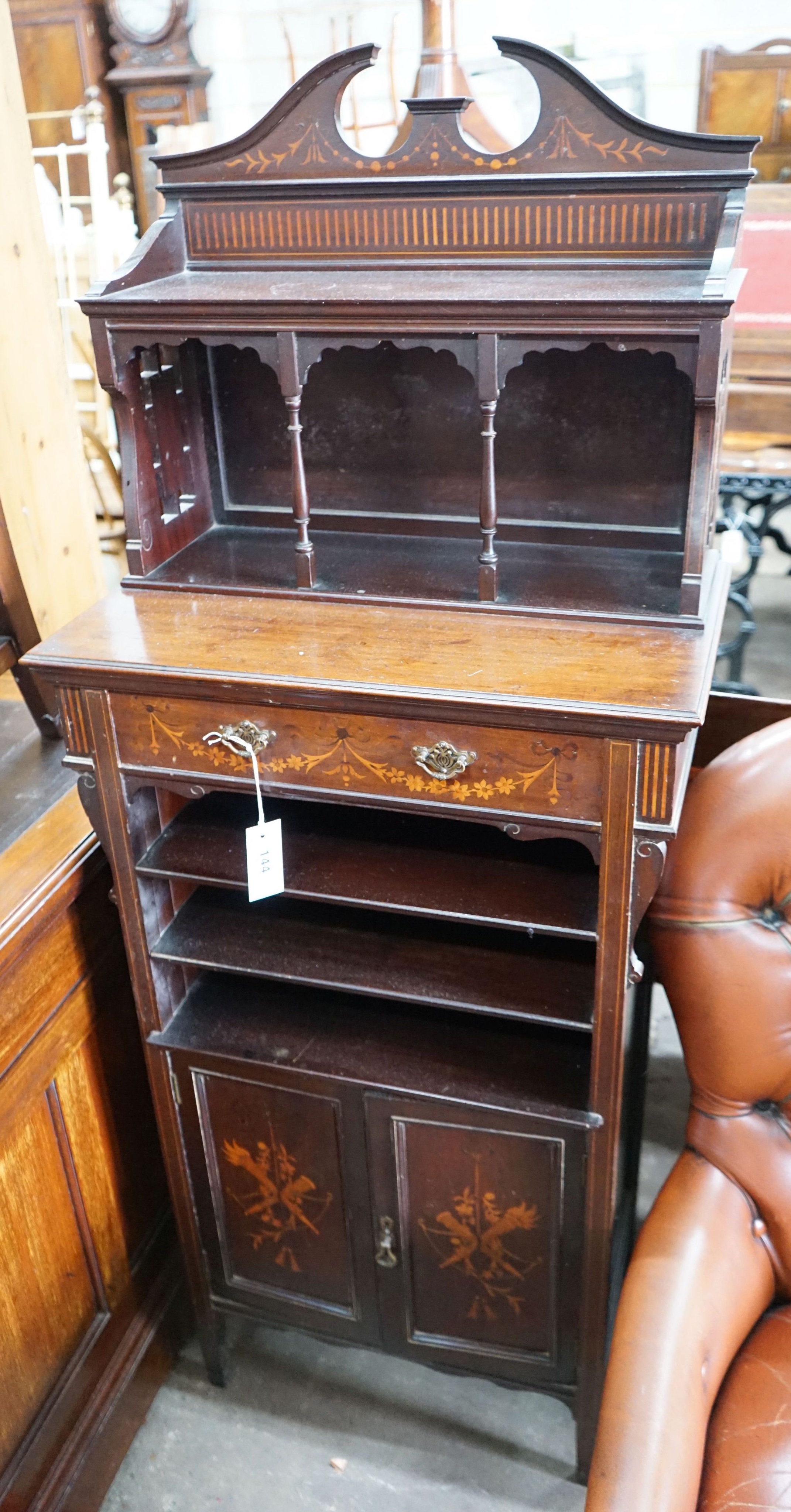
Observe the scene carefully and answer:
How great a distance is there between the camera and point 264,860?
1340mm

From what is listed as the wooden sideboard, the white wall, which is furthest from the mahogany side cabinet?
the white wall

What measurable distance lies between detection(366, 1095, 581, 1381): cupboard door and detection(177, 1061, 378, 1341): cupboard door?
0.05 metres

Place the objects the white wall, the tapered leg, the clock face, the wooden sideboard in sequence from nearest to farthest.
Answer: the wooden sideboard
the tapered leg
the white wall
the clock face

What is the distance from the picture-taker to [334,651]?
50.3 inches

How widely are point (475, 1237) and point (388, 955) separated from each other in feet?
1.39

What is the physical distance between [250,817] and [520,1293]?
0.76 meters

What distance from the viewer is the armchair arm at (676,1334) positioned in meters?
1.09

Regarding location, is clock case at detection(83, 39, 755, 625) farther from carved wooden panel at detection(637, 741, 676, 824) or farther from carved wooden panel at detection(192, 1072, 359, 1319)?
carved wooden panel at detection(192, 1072, 359, 1319)

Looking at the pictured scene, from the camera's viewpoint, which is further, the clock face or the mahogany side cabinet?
the clock face

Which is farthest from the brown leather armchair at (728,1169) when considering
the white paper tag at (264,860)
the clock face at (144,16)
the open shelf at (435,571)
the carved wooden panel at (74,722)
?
the clock face at (144,16)

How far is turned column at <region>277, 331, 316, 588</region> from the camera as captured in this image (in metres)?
1.29

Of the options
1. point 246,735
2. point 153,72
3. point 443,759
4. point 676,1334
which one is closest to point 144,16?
point 153,72

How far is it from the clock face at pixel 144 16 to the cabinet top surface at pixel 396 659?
3.41m

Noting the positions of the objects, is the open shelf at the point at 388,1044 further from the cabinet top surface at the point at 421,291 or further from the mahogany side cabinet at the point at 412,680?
the cabinet top surface at the point at 421,291
